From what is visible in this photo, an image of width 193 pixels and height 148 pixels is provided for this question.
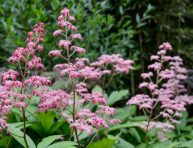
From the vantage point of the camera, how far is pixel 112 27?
5.84 meters

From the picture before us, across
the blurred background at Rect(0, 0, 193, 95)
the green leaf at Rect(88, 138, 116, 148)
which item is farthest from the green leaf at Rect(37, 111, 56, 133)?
the blurred background at Rect(0, 0, 193, 95)

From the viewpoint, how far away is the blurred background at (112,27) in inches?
190

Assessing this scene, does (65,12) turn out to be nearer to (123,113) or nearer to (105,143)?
(105,143)

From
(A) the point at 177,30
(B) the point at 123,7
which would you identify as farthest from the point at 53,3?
(A) the point at 177,30

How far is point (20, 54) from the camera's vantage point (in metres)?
2.45

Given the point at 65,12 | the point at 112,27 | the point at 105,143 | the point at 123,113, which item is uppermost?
the point at 112,27

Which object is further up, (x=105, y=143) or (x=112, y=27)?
(x=112, y=27)

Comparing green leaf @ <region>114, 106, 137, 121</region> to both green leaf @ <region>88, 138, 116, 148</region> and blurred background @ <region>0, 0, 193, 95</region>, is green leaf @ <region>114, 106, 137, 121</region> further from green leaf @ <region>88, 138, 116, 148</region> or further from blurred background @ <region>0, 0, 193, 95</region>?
green leaf @ <region>88, 138, 116, 148</region>

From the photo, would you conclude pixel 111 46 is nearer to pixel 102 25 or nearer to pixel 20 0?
pixel 102 25

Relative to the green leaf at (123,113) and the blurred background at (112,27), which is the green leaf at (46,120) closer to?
the green leaf at (123,113)

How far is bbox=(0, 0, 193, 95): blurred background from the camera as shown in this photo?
4.83 metres

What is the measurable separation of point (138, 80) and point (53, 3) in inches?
75.5

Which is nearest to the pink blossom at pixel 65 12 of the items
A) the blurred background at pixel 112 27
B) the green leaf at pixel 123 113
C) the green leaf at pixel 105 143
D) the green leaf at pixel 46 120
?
the green leaf at pixel 105 143

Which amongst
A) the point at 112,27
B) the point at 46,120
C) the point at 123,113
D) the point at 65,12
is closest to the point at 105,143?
the point at 46,120
